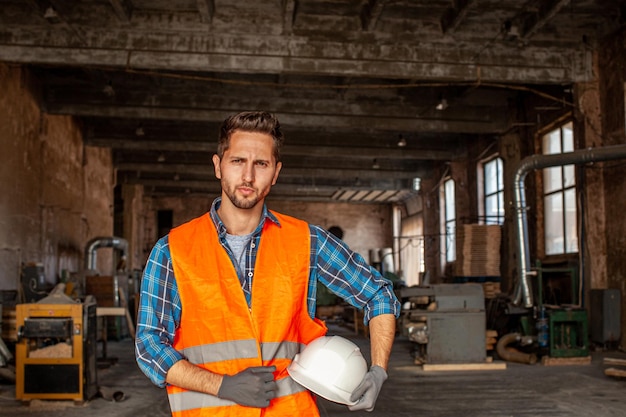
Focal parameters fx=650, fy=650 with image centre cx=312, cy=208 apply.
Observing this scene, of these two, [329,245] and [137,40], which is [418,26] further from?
[329,245]

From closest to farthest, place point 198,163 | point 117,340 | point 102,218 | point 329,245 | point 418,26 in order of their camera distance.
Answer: point 329,245 → point 418,26 → point 117,340 → point 102,218 → point 198,163

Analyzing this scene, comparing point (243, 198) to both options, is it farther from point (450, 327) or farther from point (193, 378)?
point (450, 327)

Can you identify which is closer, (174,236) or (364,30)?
(174,236)

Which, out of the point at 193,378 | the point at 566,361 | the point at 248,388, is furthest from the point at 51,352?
the point at 566,361

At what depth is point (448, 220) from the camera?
17875 millimetres

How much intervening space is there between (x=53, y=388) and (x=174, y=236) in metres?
4.98

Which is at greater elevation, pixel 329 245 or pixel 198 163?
pixel 198 163

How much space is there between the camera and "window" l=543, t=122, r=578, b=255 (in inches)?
432

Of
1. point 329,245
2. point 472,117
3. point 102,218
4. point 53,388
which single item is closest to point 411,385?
point 53,388

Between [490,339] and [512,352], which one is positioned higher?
[490,339]

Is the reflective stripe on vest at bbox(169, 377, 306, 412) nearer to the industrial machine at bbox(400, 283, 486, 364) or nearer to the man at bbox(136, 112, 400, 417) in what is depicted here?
the man at bbox(136, 112, 400, 417)

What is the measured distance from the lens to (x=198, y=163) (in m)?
18.2

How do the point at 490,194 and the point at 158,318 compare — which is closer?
the point at 158,318

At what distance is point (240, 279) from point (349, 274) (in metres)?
0.38
